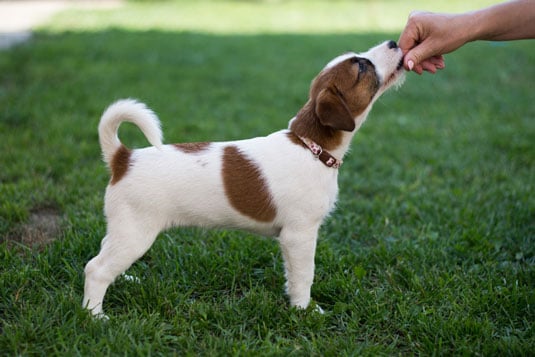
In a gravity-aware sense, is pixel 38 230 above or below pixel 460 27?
below

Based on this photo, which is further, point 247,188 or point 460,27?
point 460,27

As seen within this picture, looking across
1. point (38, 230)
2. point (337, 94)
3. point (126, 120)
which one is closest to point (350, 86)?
point (337, 94)

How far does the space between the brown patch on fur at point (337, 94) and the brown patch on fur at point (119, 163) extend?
95cm

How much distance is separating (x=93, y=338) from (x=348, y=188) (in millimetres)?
2727

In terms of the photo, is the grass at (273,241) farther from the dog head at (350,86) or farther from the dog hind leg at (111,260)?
the dog head at (350,86)

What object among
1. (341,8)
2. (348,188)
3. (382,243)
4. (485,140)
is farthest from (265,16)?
(382,243)

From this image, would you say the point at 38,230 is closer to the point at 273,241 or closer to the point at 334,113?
the point at 273,241

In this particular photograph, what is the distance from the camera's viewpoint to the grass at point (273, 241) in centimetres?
268

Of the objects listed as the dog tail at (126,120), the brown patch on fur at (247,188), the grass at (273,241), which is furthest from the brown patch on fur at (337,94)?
the grass at (273,241)

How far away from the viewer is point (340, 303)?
296 centimetres

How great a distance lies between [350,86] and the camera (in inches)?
116

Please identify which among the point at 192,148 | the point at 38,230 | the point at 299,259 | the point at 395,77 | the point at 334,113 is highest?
the point at 395,77

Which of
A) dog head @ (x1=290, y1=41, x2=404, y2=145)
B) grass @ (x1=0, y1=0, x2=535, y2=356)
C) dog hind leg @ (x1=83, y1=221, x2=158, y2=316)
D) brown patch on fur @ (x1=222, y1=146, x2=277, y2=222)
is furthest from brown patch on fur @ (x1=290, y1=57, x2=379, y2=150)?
dog hind leg @ (x1=83, y1=221, x2=158, y2=316)

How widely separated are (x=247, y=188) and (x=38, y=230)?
1.70m
